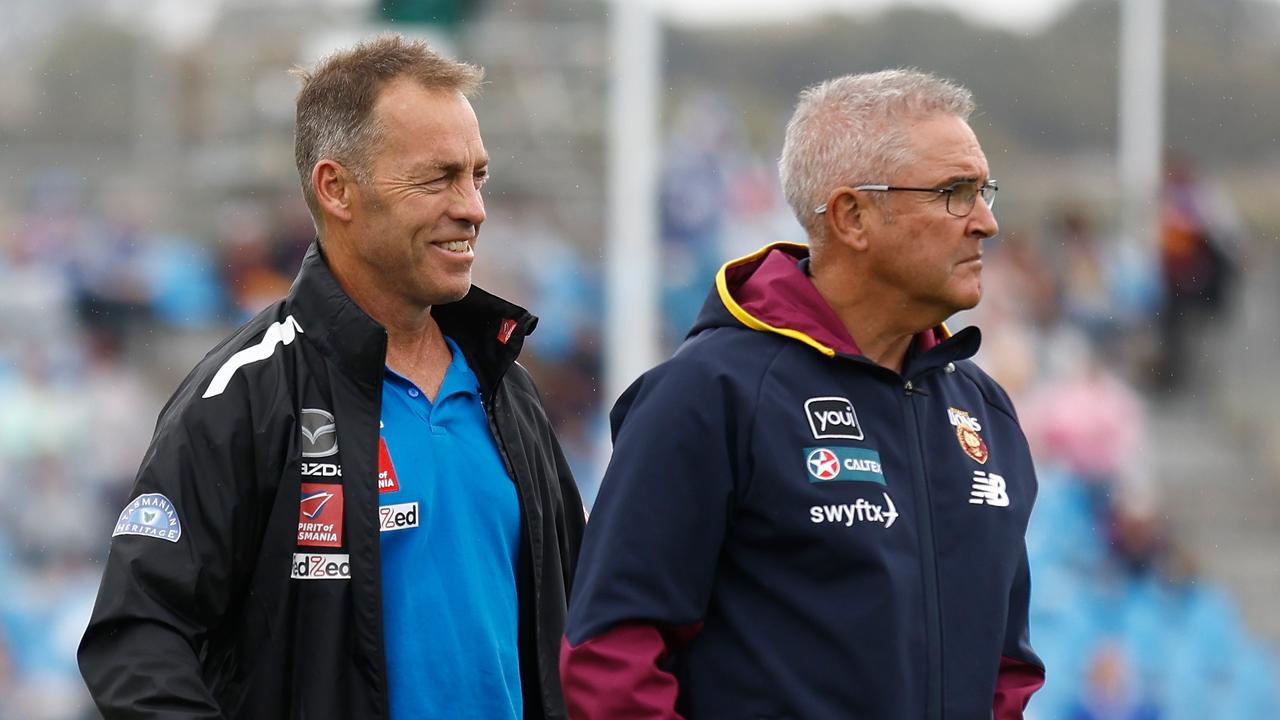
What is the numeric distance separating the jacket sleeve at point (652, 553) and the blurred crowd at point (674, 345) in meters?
7.25

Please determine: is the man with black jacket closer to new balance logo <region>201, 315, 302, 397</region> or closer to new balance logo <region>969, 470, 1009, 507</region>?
new balance logo <region>201, 315, 302, 397</region>

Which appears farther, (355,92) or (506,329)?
(506,329)

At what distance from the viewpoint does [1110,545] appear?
10.9m

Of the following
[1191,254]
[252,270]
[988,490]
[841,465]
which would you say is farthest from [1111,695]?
[841,465]

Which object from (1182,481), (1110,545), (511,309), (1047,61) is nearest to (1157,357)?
(1182,481)

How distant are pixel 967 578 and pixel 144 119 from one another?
63.7ft

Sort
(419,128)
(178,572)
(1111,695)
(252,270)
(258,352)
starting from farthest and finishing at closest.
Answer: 1. (252,270)
2. (1111,695)
3. (419,128)
4. (258,352)
5. (178,572)

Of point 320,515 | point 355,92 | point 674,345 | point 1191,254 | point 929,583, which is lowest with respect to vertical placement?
point 674,345

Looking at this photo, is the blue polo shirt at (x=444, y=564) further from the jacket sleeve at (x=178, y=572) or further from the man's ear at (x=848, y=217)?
the man's ear at (x=848, y=217)

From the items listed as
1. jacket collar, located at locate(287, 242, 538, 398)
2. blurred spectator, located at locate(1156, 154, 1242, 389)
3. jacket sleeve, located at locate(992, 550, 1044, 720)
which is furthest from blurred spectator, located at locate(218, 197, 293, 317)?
jacket sleeve, located at locate(992, 550, 1044, 720)

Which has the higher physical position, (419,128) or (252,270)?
(419,128)

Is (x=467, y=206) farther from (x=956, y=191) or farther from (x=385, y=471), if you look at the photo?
(x=956, y=191)

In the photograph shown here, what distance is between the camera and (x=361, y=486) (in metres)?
2.81

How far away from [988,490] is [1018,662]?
1.04 ft
